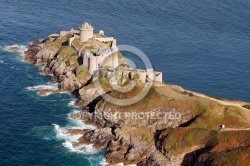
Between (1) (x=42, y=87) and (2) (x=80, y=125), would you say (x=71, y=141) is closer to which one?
(2) (x=80, y=125)

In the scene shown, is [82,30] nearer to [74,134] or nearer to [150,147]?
[74,134]

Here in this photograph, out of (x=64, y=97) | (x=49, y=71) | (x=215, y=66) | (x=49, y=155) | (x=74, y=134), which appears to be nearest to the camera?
(x=49, y=155)

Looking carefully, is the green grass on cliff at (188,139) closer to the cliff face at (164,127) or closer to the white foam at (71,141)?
the cliff face at (164,127)

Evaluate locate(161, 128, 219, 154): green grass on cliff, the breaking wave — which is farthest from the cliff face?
the breaking wave

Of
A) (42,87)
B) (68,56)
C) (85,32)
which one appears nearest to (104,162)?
(42,87)

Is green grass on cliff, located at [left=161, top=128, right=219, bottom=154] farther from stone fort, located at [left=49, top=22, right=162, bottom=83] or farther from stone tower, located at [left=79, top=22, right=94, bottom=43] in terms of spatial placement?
stone tower, located at [left=79, top=22, right=94, bottom=43]

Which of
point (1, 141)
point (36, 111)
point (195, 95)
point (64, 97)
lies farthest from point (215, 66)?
Answer: point (1, 141)
